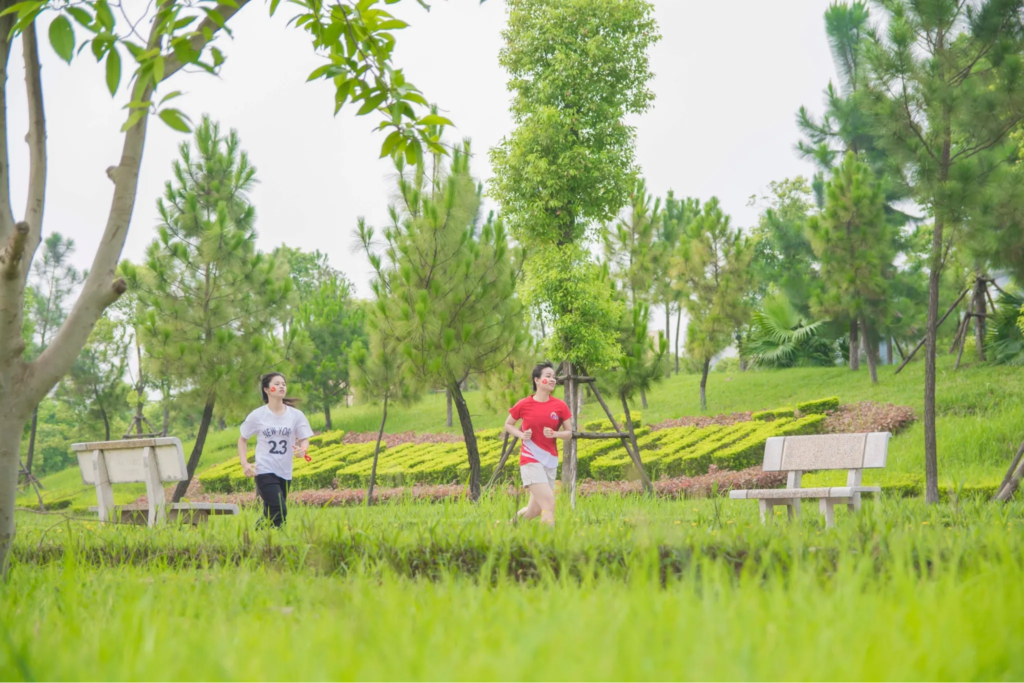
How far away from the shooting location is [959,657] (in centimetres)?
204

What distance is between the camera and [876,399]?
1950 cm

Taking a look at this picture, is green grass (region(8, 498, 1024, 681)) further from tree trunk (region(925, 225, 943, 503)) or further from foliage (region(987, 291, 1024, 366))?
foliage (region(987, 291, 1024, 366))

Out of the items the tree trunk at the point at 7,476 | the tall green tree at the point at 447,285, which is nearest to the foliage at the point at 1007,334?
the tall green tree at the point at 447,285

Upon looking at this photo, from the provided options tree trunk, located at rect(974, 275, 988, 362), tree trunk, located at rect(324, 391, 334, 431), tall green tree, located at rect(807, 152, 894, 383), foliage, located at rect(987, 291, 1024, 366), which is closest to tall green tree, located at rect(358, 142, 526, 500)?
tree trunk, located at rect(974, 275, 988, 362)

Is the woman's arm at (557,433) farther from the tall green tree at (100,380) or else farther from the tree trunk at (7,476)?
the tall green tree at (100,380)

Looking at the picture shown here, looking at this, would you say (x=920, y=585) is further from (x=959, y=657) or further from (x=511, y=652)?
(x=511, y=652)

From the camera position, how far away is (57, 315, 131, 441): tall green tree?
89.6 feet

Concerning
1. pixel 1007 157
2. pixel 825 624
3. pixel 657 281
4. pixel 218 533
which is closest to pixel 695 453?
pixel 1007 157

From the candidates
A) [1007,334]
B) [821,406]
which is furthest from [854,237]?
[821,406]

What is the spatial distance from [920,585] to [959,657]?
88 cm

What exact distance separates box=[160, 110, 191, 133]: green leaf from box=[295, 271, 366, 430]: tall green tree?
86.7 feet

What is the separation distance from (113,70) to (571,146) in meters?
10.6

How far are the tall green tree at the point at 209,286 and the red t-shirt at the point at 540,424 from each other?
37.1ft

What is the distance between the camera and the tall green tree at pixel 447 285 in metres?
13.7
